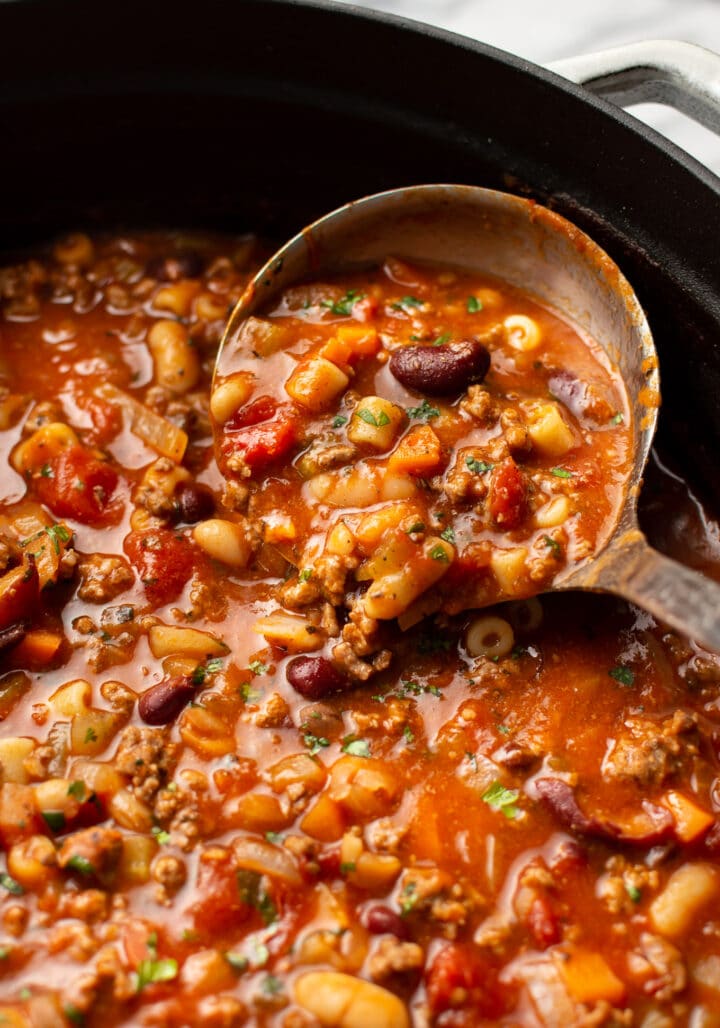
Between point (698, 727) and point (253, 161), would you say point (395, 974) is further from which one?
point (253, 161)

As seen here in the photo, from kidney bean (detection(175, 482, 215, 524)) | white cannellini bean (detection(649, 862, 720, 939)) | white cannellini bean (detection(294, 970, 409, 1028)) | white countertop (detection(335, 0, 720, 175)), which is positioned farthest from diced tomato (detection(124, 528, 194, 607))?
white countertop (detection(335, 0, 720, 175))

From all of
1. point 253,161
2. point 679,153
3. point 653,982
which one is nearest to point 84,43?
point 253,161

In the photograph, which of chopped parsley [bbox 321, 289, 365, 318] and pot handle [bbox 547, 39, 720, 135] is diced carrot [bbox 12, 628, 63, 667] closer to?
chopped parsley [bbox 321, 289, 365, 318]

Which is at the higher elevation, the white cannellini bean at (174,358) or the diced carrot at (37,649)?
the white cannellini bean at (174,358)

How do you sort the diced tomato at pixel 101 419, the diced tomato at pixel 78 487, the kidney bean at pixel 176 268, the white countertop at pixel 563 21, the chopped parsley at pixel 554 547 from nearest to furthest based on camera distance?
1. the chopped parsley at pixel 554 547
2. the diced tomato at pixel 78 487
3. the diced tomato at pixel 101 419
4. the kidney bean at pixel 176 268
5. the white countertop at pixel 563 21

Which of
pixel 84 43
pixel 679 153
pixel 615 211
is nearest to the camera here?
pixel 679 153

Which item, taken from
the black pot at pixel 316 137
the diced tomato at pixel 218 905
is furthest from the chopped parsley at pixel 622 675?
the diced tomato at pixel 218 905

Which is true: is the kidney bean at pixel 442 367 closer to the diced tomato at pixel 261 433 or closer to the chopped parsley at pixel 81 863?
→ the diced tomato at pixel 261 433
